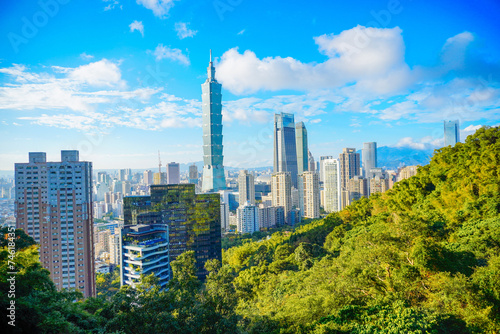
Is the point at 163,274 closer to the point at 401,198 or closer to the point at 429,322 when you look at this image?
the point at 401,198

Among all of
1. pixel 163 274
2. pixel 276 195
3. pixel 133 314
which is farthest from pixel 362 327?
pixel 276 195

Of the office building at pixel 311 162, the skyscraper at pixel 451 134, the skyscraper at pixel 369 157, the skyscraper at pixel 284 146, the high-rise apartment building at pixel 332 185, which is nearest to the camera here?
the skyscraper at pixel 451 134

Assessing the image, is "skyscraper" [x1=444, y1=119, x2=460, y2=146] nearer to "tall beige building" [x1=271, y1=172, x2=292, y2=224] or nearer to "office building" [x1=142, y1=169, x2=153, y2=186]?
"tall beige building" [x1=271, y1=172, x2=292, y2=224]

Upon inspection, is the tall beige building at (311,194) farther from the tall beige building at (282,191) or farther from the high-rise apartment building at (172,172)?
the high-rise apartment building at (172,172)

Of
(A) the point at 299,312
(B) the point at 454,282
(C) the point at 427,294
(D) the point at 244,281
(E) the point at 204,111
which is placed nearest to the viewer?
(B) the point at 454,282

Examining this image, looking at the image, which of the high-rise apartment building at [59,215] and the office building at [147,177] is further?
the office building at [147,177]

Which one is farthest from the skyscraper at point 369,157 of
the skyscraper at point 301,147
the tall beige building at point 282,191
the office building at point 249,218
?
the office building at point 249,218

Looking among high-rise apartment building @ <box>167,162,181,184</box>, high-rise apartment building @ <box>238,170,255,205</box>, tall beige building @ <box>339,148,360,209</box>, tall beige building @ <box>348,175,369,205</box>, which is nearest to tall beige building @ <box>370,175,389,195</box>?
tall beige building @ <box>348,175,369,205</box>

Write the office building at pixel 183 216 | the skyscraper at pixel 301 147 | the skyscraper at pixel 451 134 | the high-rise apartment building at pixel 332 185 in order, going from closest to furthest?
the skyscraper at pixel 451 134 → the office building at pixel 183 216 → the high-rise apartment building at pixel 332 185 → the skyscraper at pixel 301 147
